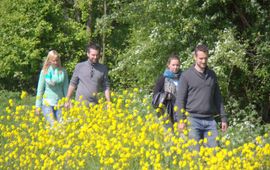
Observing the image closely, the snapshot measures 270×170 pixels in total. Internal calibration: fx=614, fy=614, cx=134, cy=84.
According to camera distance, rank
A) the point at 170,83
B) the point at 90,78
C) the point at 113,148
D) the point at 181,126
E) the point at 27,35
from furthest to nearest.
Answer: the point at 27,35
the point at 90,78
the point at 170,83
the point at 181,126
the point at 113,148

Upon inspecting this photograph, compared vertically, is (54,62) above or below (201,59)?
below

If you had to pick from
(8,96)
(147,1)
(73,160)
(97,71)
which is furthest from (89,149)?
(8,96)

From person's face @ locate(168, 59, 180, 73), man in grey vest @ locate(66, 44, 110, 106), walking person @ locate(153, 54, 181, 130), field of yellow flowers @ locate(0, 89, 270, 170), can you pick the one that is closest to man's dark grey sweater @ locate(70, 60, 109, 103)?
man in grey vest @ locate(66, 44, 110, 106)

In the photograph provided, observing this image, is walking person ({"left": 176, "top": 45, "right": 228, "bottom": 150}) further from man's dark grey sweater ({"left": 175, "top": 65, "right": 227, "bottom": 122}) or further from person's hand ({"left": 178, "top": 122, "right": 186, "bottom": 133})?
person's hand ({"left": 178, "top": 122, "right": 186, "bottom": 133})

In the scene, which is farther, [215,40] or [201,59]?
[215,40]

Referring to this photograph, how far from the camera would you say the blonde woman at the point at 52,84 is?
8500mm

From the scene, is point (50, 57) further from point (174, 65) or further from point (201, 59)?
point (201, 59)

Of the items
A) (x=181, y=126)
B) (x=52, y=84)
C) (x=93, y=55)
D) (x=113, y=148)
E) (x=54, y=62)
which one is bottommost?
(x=113, y=148)

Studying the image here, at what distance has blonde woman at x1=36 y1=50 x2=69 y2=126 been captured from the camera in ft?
27.9

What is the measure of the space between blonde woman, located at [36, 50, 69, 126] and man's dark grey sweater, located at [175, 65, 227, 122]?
2.33 m

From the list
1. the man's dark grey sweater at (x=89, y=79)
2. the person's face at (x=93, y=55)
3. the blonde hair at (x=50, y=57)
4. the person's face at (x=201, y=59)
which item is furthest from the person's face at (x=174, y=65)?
the blonde hair at (x=50, y=57)

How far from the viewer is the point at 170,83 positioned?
7.57 m

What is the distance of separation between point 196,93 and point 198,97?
0.17ft

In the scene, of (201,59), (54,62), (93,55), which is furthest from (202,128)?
(54,62)
